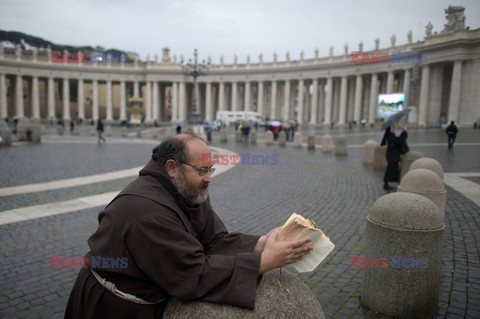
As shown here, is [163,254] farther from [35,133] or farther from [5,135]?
[35,133]

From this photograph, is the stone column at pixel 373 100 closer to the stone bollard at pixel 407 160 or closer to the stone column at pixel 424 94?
the stone column at pixel 424 94

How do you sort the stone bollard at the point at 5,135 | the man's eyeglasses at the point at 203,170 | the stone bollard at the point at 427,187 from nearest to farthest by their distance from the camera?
1. the man's eyeglasses at the point at 203,170
2. the stone bollard at the point at 427,187
3. the stone bollard at the point at 5,135

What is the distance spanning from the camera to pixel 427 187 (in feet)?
20.0

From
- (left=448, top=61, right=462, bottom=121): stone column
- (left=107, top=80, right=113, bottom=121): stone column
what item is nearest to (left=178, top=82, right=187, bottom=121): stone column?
(left=107, top=80, right=113, bottom=121): stone column

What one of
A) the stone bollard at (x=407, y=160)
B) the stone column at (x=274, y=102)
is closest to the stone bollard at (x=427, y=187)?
the stone bollard at (x=407, y=160)

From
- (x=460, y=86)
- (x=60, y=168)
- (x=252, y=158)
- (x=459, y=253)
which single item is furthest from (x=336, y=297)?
(x=460, y=86)

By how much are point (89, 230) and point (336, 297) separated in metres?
4.39

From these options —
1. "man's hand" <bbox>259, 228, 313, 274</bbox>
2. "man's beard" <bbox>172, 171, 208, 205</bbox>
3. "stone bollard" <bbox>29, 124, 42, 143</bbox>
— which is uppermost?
"man's beard" <bbox>172, 171, 208, 205</bbox>

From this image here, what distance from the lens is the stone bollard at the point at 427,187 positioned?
6.04m

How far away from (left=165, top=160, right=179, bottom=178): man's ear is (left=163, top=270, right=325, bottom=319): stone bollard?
782 millimetres

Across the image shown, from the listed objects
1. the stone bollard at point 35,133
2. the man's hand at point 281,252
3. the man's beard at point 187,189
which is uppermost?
the man's beard at point 187,189

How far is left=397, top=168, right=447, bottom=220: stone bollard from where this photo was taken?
19.8ft

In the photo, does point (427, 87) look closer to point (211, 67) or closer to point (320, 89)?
point (320, 89)

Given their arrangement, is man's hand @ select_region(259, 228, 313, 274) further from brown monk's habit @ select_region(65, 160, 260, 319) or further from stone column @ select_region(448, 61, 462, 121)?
stone column @ select_region(448, 61, 462, 121)
